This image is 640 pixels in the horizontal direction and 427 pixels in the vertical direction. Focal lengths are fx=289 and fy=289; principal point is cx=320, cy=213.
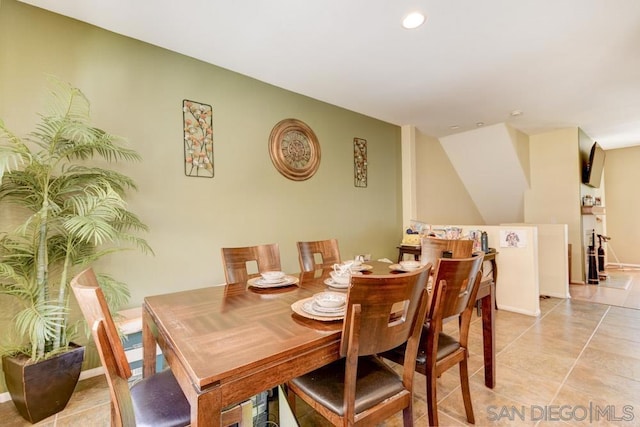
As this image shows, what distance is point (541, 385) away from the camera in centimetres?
196

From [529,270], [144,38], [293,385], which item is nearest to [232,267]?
[293,385]

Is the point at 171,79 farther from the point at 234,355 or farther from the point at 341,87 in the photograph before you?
the point at 234,355

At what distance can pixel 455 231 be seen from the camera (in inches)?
149

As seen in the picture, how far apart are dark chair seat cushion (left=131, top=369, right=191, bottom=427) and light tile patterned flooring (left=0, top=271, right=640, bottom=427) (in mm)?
814

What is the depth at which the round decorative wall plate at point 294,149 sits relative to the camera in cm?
313

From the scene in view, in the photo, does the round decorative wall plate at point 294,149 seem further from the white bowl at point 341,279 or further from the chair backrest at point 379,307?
the chair backrest at point 379,307

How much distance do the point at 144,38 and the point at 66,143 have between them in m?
1.09

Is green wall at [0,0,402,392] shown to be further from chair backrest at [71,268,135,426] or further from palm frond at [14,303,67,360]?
chair backrest at [71,268,135,426]

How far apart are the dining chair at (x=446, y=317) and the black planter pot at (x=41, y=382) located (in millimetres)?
1895

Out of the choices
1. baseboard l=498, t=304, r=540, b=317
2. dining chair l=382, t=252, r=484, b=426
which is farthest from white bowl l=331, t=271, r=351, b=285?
baseboard l=498, t=304, r=540, b=317

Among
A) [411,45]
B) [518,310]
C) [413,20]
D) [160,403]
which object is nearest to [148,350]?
[160,403]

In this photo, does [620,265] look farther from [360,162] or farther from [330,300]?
[330,300]

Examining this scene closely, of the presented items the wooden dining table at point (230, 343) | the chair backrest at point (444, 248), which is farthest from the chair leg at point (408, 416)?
the chair backrest at point (444, 248)

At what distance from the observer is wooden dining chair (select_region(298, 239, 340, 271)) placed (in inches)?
93.0
